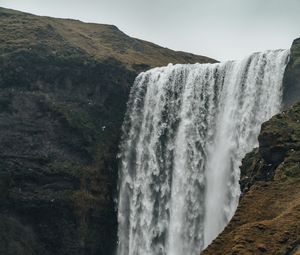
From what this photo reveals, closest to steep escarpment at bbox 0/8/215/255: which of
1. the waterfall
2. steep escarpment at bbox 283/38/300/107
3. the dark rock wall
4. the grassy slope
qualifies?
the dark rock wall

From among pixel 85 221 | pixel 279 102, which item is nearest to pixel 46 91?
pixel 85 221

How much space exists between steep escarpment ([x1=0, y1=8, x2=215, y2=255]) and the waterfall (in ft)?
6.58

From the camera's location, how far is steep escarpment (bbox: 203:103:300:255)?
23.6m

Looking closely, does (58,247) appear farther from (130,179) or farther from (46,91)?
(46,91)

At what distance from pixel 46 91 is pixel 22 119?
4307 millimetres

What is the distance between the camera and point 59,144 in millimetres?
57000

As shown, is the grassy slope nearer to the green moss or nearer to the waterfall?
the waterfall

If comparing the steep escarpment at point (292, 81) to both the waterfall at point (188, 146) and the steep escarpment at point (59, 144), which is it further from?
the steep escarpment at point (59, 144)

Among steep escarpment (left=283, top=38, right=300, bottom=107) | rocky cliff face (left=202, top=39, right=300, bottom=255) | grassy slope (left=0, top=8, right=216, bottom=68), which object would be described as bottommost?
rocky cliff face (left=202, top=39, right=300, bottom=255)

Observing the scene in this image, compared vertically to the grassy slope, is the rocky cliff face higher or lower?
lower

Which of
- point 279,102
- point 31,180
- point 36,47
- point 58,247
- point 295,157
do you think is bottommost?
point 58,247

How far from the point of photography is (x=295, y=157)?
30875 mm

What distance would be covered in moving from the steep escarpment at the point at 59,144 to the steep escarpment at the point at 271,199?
77.7ft

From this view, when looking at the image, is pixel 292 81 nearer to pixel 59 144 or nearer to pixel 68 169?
pixel 68 169
